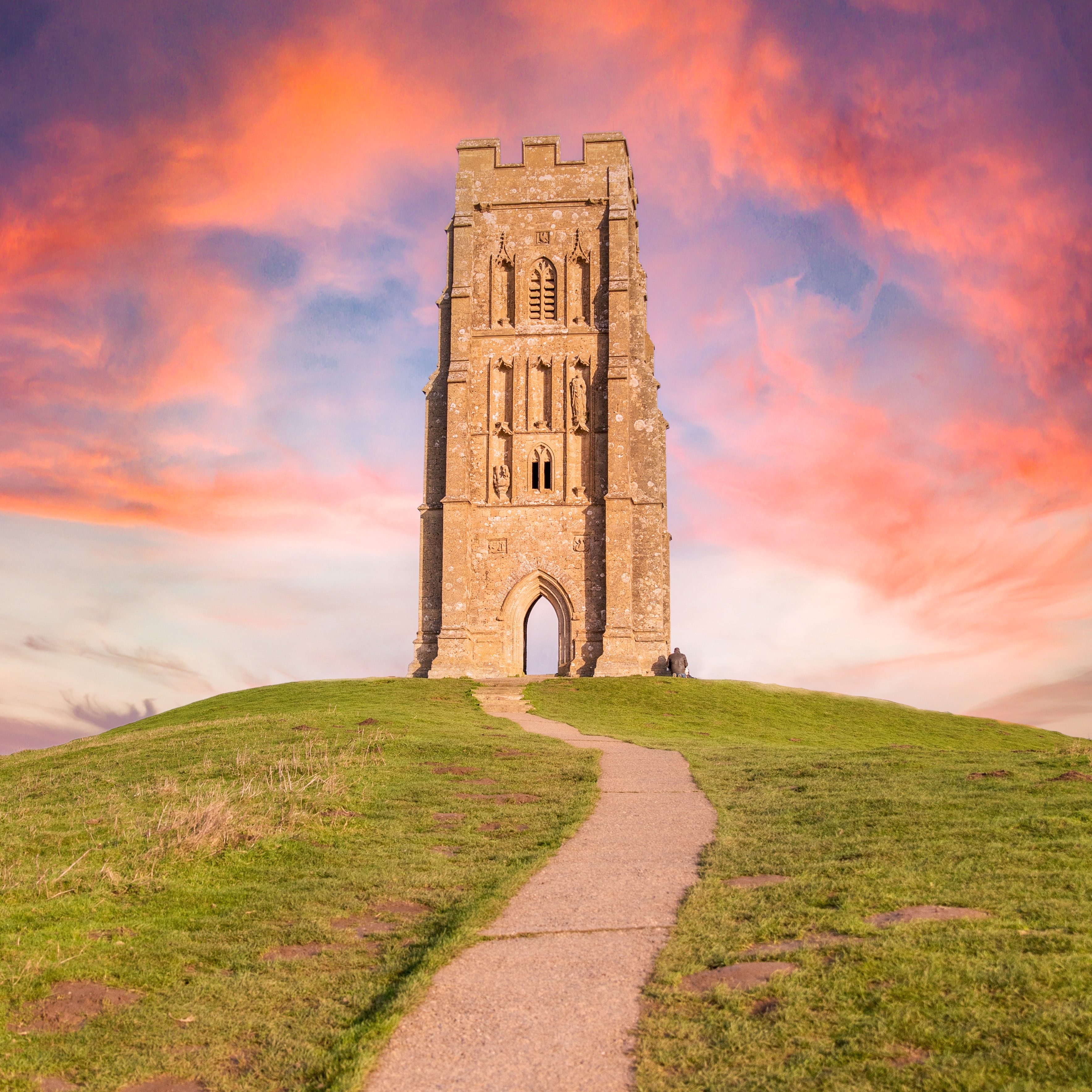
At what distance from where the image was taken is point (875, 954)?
6.94 m

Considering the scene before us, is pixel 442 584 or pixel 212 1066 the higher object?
pixel 442 584

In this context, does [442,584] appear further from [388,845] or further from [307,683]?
[388,845]

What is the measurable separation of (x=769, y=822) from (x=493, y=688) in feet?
76.3

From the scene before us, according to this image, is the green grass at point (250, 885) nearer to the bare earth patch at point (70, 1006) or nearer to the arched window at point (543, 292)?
the bare earth patch at point (70, 1006)

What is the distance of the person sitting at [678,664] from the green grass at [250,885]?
1867 centimetres

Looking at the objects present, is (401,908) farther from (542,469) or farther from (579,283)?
(579,283)

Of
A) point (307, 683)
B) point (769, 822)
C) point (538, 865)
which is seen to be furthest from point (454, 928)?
point (307, 683)

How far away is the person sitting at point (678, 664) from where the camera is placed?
1538 inches

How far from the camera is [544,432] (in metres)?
43.6

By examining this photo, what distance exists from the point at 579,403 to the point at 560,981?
37691 mm

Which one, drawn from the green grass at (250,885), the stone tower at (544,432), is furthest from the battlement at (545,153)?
→ the green grass at (250,885)

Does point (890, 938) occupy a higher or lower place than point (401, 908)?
higher

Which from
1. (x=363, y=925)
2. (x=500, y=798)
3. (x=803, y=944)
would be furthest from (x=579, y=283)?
(x=803, y=944)

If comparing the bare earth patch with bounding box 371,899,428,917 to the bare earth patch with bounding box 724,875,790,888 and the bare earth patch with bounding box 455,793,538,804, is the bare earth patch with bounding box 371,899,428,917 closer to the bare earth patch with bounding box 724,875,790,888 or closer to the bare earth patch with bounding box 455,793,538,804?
the bare earth patch with bounding box 724,875,790,888
